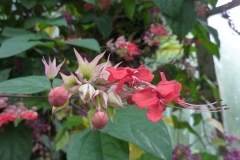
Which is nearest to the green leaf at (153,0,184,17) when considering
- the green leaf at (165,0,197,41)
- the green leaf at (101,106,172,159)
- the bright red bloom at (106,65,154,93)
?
the green leaf at (165,0,197,41)

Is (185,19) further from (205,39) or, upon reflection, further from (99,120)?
(99,120)

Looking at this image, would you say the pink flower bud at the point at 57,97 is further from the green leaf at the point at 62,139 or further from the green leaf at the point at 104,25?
the green leaf at the point at 104,25

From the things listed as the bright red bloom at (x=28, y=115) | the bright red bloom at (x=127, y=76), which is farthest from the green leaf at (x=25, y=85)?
the bright red bloom at (x=127, y=76)

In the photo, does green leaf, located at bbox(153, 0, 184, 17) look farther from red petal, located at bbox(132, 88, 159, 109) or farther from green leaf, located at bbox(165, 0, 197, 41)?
red petal, located at bbox(132, 88, 159, 109)

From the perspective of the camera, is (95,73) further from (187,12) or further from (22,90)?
(187,12)

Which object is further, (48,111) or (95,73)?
(48,111)

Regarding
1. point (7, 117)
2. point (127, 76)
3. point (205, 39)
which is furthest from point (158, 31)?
point (127, 76)

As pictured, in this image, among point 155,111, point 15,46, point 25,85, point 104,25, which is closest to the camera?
point 155,111

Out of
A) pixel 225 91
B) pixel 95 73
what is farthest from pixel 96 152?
pixel 225 91
